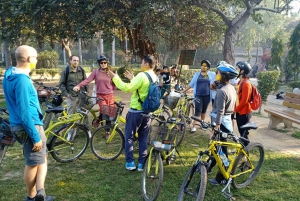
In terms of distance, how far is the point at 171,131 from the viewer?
3396mm

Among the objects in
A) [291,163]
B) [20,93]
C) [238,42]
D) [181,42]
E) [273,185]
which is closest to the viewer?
[20,93]

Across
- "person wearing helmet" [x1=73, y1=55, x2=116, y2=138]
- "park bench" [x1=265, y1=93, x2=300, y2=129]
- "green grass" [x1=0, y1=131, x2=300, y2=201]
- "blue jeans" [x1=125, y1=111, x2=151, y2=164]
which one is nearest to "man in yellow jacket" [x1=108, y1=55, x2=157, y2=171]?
"blue jeans" [x1=125, y1=111, x2=151, y2=164]

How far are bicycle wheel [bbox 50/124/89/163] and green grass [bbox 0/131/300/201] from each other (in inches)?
5.3

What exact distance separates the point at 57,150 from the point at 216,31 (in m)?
9.33

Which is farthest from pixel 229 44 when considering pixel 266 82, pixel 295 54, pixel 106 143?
pixel 295 54

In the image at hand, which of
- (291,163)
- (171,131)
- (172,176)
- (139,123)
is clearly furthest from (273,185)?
(139,123)

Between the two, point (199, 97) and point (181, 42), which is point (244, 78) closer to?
point (199, 97)

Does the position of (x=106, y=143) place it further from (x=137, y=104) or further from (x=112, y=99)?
(x=137, y=104)

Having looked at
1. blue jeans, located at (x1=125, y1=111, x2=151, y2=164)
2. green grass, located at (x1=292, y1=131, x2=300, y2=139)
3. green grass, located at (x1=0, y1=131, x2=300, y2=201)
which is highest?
blue jeans, located at (x1=125, y1=111, x2=151, y2=164)

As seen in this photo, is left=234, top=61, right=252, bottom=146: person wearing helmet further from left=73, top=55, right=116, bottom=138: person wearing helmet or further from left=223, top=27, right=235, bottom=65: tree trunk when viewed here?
left=223, top=27, right=235, bottom=65: tree trunk

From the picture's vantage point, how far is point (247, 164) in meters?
3.54

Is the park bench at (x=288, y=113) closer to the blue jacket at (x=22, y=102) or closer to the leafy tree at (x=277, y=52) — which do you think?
the blue jacket at (x=22, y=102)

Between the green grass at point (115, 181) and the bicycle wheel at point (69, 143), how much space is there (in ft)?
0.44

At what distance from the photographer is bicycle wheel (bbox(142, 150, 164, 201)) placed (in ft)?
10.0
